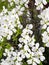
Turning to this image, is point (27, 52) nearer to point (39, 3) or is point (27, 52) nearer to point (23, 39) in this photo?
point (23, 39)

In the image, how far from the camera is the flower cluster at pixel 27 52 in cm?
112

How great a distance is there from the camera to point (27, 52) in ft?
3.75

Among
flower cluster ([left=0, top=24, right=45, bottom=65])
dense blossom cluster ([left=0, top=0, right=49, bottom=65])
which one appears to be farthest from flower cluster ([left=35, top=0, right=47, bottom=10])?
flower cluster ([left=0, top=24, right=45, bottom=65])

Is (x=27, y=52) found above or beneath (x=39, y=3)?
beneath

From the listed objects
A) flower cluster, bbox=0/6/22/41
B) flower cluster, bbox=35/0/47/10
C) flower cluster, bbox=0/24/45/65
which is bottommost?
flower cluster, bbox=0/24/45/65

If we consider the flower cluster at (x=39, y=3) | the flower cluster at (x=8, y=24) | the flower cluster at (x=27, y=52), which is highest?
the flower cluster at (x=39, y=3)

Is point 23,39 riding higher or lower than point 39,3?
lower

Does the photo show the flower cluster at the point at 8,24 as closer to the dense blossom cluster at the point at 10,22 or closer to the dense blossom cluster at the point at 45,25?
the dense blossom cluster at the point at 10,22

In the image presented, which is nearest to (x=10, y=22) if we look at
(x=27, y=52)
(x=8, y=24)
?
(x=8, y=24)

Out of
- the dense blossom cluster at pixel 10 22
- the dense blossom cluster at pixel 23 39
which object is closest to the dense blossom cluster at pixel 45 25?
the dense blossom cluster at pixel 23 39

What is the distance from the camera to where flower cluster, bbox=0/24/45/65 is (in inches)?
44.0

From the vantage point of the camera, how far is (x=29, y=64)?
1185 millimetres

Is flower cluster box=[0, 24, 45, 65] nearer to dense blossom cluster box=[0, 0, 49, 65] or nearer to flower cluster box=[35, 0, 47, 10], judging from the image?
dense blossom cluster box=[0, 0, 49, 65]

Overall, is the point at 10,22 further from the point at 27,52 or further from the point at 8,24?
the point at 27,52
